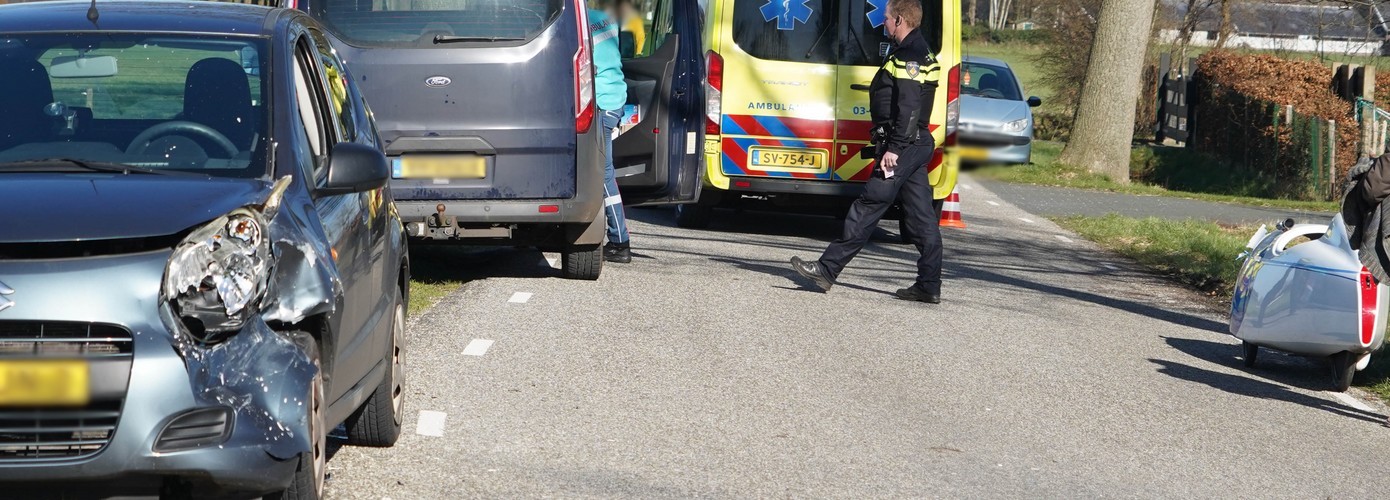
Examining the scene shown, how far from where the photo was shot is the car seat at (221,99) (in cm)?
480

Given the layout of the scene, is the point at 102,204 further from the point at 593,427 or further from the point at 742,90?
the point at 742,90

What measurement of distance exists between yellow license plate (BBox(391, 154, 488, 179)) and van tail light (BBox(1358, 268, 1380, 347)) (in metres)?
4.59

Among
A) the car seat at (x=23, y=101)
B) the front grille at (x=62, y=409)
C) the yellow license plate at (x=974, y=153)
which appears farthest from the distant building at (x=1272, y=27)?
the front grille at (x=62, y=409)

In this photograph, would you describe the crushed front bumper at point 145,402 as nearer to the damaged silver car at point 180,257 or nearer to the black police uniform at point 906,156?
the damaged silver car at point 180,257

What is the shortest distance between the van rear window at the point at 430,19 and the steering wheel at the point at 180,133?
434cm

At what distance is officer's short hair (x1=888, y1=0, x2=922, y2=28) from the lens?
32.3 ft

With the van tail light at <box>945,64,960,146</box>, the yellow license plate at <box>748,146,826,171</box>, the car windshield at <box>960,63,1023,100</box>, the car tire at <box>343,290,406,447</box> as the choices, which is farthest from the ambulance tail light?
the car windshield at <box>960,63,1023,100</box>

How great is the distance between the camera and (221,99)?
194 inches

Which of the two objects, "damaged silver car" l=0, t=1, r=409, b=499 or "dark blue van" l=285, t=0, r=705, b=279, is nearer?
"damaged silver car" l=0, t=1, r=409, b=499

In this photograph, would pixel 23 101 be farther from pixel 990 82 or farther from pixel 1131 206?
pixel 990 82

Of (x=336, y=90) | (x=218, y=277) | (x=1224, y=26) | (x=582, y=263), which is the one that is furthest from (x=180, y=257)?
(x=1224, y=26)

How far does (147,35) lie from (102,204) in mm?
1201

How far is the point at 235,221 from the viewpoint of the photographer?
4.03 metres

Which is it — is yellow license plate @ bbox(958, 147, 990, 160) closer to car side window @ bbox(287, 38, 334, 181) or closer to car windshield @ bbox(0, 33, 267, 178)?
car side window @ bbox(287, 38, 334, 181)
